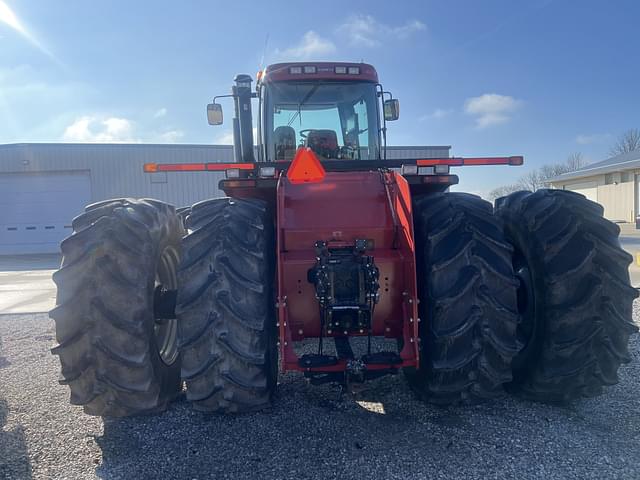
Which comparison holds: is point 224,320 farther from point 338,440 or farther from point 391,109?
point 391,109

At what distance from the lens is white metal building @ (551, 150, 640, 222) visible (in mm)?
27281

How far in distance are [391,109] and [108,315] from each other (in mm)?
3804

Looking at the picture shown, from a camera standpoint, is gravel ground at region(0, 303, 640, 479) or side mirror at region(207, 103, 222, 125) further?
side mirror at region(207, 103, 222, 125)

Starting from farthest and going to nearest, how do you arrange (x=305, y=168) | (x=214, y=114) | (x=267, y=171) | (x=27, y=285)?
(x=27, y=285) → (x=214, y=114) → (x=267, y=171) → (x=305, y=168)

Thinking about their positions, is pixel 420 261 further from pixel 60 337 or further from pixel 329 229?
pixel 60 337

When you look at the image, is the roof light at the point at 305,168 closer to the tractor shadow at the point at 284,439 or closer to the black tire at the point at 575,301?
the tractor shadow at the point at 284,439

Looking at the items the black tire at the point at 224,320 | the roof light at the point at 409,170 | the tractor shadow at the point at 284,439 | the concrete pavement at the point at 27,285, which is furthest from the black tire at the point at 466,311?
the concrete pavement at the point at 27,285

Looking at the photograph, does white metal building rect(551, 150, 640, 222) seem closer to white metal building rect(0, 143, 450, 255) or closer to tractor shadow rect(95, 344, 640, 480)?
white metal building rect(0, 143, 450, 255)

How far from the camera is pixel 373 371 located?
3.06 m

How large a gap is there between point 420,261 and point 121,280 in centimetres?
199

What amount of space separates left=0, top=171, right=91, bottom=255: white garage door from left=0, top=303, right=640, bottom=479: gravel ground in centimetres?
2046

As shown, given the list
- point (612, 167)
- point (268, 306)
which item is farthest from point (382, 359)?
point (612, 167)

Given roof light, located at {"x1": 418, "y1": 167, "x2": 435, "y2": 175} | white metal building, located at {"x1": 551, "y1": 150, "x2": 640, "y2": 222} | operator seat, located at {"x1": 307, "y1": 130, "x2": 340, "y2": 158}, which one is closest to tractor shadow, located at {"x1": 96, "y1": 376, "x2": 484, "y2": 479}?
roof light, located at {"x1": 418, "y1": 167, "x2": 435, "y2": 175}

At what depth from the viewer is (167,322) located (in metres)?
4.35
